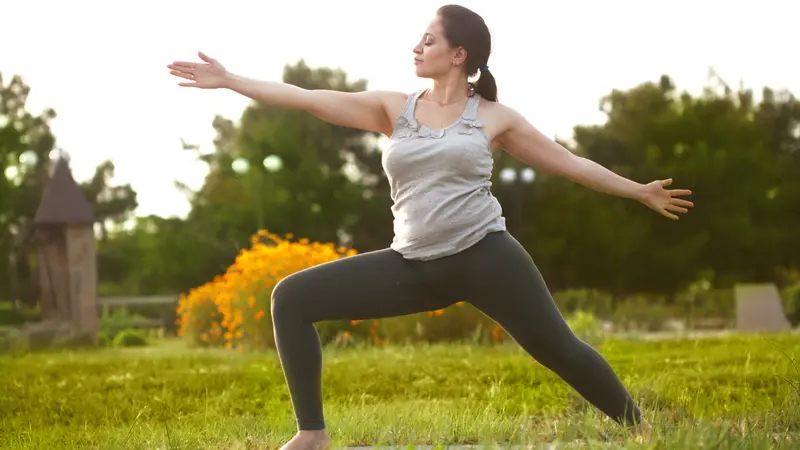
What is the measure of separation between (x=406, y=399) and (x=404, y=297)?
129 inches

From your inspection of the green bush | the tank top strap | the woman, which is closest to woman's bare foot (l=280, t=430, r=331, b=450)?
the woman

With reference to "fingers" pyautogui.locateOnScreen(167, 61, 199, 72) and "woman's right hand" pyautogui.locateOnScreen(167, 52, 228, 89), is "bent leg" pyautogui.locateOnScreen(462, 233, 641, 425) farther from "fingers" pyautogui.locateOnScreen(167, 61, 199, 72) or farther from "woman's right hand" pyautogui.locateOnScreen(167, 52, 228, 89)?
"fingers" pyautogui.locateOnScreen(167, 61, 199, 72)

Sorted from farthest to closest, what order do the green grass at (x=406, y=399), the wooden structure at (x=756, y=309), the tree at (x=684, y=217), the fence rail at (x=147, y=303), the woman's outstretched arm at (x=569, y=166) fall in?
the tree at (x=684, y=217)
the fence rail at (x=147, y=303)
the wooden structure at (x=756, y=309)
the green grass at (x=406, y=399)
the woman's outstretched arm at (x=569, y=166)

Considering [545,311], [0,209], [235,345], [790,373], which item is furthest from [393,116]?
[0,209]

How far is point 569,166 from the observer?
14.2 ft

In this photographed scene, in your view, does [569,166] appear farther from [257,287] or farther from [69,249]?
[69,249]

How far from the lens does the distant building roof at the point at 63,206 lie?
61.3ft

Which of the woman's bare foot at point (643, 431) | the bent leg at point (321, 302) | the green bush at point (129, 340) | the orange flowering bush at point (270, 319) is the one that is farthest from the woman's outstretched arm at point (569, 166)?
the green bush at point (129, 340)

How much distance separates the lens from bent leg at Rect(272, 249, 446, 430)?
3996 mm

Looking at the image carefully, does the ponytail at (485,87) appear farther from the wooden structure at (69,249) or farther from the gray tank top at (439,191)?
the wooden structure at (69,249)

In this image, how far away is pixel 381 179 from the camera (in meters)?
32.2

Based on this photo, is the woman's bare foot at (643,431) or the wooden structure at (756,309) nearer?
the woman's bare foot at (643,431)

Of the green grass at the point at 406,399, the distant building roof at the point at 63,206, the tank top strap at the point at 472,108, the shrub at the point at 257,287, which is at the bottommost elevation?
the green grass at the point at 406,399

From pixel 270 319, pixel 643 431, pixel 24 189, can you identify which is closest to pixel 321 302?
pixel 643 431
